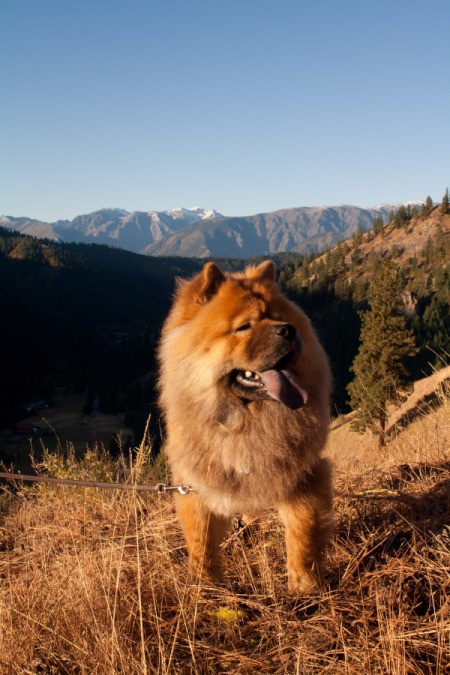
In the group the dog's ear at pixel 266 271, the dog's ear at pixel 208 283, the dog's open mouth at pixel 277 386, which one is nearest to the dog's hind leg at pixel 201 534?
the dog's open mouth at pixel 277 386

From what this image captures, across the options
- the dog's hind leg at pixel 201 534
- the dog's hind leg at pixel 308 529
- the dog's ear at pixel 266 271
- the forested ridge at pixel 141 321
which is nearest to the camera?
the dog's hind leg at pixel 308 529

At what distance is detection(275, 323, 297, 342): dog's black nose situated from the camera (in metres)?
2.51

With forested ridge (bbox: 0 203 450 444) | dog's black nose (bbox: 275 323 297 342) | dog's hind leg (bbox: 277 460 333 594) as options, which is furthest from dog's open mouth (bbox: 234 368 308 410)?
forested ridge (bbox: 0 203 450 444)

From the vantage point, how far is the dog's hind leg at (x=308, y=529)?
8.57 ft

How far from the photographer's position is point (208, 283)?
2988 millimetres

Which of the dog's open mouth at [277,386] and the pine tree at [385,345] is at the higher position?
the dog's open mouth at [277,386]

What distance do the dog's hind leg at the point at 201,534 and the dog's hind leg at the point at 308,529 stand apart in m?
0.46

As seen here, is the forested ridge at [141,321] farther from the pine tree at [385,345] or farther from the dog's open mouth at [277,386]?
the dog's open mouth at [277,386]

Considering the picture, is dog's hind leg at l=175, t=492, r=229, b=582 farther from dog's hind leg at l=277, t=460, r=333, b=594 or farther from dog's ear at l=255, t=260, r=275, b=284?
dog's ear at l=255, t=260, r=275, b=284

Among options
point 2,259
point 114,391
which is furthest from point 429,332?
point 2,259

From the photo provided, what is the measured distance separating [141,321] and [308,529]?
537 feet

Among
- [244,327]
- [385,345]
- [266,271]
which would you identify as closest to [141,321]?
[385,345]

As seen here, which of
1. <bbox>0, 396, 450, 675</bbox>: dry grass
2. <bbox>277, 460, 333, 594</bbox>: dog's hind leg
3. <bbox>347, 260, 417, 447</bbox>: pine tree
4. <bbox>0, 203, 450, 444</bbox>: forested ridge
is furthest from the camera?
<bbox>0, 203, 450, 444</bbox>: forested ridge

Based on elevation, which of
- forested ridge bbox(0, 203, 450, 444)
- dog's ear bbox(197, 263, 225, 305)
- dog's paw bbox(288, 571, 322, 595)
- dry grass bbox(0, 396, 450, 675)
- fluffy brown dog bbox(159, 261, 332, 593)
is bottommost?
forested ridge bbox(0, 203, 450, 444)
